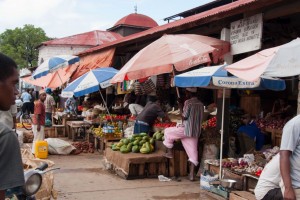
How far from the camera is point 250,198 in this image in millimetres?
5254

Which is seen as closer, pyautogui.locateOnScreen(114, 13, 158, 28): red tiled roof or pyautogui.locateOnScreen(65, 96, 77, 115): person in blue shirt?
pyautogui.locateOnScreen(65, 96, 77, 115): person in blue shirt

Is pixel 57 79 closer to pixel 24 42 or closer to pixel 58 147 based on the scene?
pixel 58 147

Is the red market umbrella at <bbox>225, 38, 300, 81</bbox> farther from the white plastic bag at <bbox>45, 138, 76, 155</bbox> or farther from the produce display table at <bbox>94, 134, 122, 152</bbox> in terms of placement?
the white plastic bag at <bbox>45, 138, 76, 155</bbox>

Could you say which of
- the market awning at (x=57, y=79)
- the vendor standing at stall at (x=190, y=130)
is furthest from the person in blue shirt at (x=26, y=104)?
the vendor standing at stall at (x=190, y=130)

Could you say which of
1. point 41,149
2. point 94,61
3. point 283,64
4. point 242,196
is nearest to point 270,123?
point 242,196

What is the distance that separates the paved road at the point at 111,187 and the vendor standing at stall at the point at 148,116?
1317mm

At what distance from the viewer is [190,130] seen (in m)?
7.64

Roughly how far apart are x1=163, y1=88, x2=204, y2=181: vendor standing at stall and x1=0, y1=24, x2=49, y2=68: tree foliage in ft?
150

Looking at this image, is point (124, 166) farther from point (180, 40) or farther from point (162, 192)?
point (180, 40)

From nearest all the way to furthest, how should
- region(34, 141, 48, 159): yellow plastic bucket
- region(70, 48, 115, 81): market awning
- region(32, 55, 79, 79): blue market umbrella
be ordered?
region(34, 141, 48, 159): yellow plastic bucket
region(70, 48, 115, 81): market awning
region(32, 55, 79, 79): blue market umbrella

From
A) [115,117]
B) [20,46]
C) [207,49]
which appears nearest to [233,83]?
[207,49]

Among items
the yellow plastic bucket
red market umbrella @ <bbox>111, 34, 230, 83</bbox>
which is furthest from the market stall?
the yellow plastic bucket

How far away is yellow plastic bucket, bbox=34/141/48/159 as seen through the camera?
10016 millimetres

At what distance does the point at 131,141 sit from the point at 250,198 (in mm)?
3779
